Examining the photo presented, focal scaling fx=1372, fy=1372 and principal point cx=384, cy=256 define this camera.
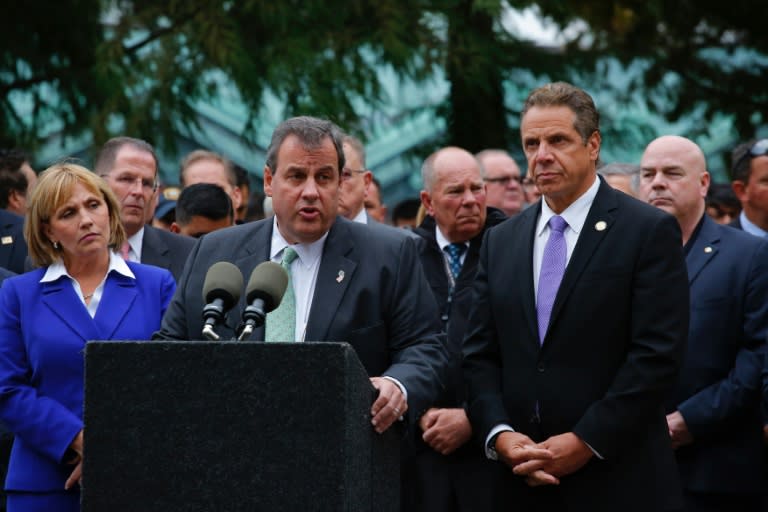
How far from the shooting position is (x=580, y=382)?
5395 millimetres

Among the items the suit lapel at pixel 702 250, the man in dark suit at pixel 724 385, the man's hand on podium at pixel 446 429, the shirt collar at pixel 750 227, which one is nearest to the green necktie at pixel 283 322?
the man's hand on podium at pixel 446 429

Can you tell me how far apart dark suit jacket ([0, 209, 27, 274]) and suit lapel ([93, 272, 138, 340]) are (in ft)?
6.51

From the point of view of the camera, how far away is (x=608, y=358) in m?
5.39

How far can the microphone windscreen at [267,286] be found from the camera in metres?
4.46

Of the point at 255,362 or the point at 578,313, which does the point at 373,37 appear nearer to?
the point at 578,313

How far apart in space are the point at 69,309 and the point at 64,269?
0.26 metres

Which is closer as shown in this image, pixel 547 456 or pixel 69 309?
pixel 547 456

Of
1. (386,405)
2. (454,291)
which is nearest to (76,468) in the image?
(386,405)

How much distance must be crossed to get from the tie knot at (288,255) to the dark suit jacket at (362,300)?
0.36ft

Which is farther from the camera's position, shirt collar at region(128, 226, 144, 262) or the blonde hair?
shirt collar at region(128, 226, 144, 262)

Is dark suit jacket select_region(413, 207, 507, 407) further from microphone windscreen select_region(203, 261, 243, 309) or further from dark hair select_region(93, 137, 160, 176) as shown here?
microphone windscreen select_region(203, 261, 243, 309)

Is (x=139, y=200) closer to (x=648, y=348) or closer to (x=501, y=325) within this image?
(x=501, y=325)

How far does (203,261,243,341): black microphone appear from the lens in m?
4.41

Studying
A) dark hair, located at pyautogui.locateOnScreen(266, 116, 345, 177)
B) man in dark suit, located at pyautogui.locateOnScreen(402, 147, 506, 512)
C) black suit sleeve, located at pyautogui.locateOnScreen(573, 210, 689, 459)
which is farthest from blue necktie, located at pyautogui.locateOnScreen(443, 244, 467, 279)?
black suit sleeve, located at pyautogui.locateOnScreen(573, 210, 689, 459)
